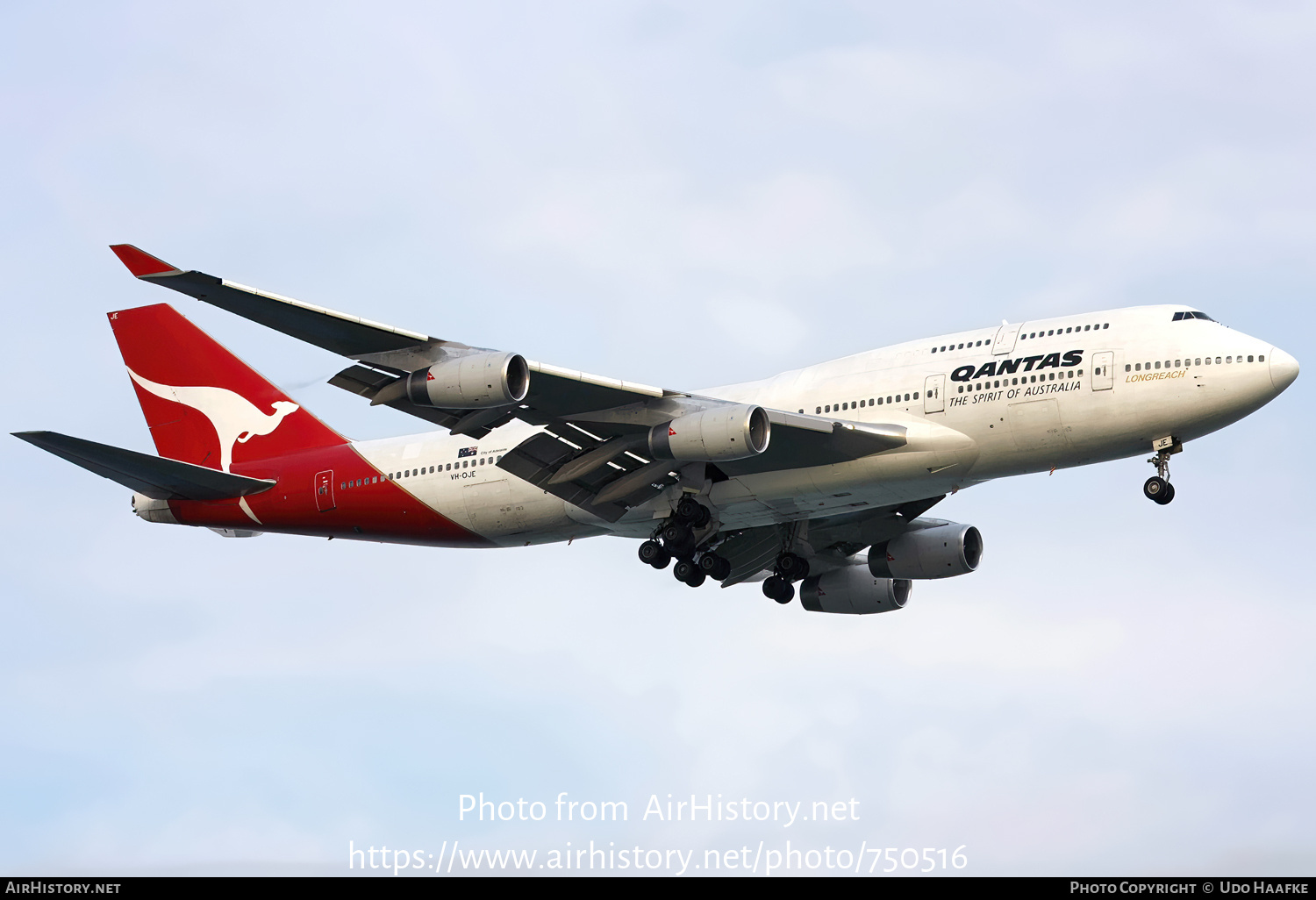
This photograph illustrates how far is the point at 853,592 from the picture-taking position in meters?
46.1

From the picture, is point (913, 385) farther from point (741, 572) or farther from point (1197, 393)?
point (741, 572)

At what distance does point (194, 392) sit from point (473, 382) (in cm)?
1668

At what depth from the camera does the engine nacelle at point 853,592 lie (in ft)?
151

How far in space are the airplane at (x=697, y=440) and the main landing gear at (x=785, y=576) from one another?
75 mm

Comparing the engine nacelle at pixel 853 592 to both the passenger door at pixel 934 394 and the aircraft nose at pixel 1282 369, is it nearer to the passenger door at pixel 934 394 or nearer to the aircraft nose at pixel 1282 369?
the passenger door at pixel 934 394

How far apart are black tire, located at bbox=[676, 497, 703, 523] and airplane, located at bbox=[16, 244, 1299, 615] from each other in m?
0.05

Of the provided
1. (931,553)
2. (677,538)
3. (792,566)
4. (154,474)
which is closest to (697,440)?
(677,538)

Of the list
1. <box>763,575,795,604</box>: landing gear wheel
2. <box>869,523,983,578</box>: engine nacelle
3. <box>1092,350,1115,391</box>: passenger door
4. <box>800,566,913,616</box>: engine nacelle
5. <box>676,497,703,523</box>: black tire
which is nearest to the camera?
<box>1092,350,1115,391</box>: passenger door

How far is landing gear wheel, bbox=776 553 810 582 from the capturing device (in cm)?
4322

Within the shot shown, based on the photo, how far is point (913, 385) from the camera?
123 ft

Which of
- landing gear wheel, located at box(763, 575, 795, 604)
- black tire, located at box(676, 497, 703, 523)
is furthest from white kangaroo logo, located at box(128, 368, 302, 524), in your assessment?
landing gear wheel, located at box(763, 575, 795, 604)

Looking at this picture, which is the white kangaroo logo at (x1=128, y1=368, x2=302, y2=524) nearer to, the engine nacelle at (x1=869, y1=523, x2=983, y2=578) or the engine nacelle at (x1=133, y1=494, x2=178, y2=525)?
the engine nacelle at (x1=133, y1=494, x2=178, y2=525)

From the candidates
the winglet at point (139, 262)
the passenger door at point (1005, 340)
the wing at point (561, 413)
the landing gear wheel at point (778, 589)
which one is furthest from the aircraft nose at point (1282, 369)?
the winglet at point (139, 262)

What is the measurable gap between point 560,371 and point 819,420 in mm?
6027
